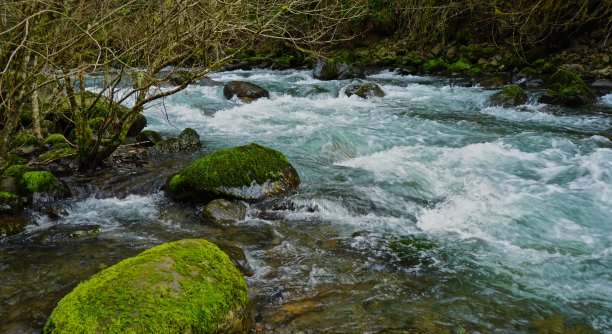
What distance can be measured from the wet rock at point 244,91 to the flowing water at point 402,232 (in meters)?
3.21

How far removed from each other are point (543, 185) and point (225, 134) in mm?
5848

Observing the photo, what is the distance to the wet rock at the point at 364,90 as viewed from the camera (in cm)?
1304

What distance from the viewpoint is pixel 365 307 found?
3.62 metres

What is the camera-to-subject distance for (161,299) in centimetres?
281

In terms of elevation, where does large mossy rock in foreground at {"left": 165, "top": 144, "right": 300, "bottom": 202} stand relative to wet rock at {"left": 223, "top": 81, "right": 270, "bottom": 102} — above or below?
below

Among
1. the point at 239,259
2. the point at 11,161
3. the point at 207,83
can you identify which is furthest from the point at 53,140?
the point at 207,83

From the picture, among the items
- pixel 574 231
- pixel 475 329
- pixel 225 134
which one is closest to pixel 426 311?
pixel 475 329

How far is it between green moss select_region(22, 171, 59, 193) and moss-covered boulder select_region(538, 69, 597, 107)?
419 inches

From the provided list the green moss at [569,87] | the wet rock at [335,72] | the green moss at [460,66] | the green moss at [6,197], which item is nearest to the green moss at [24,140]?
A: the green moss at [6,197]

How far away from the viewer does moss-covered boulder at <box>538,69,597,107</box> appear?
10.9 meters

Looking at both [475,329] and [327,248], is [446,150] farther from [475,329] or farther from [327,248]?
[475,329]

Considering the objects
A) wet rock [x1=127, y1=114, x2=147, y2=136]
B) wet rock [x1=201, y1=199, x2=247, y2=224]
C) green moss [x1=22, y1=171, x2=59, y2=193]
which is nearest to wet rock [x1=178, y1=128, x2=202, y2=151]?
wet rock [x1=127, y1=114, x2=147, y2=136]

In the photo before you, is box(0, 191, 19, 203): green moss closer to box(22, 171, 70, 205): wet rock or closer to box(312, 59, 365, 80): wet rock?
box(22, 171, 70, 205): wet rock

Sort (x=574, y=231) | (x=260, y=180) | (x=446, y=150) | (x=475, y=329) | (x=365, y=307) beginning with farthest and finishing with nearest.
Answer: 1. (x=446, y=150)
2. (x=260, y=180)
3. (x=574, y=231)
4. (x=365, y=307)
5. (x=475, y=329)
